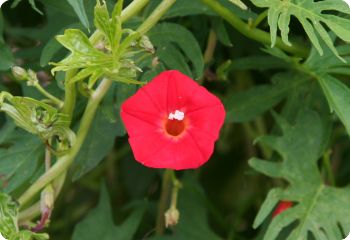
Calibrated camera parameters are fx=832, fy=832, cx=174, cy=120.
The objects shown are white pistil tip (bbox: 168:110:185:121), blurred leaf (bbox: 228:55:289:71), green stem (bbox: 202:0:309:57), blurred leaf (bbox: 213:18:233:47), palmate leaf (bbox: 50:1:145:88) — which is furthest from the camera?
blurred leaf (bbox: 228:55:289:71)

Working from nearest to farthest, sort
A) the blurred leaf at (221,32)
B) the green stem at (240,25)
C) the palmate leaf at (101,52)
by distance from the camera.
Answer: the palmate leaf at (101,52) < the green stem at (240,25) < the blurred leaf at (221,32)

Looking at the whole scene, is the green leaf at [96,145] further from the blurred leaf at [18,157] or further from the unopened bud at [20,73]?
the unopened bud at [20,73]

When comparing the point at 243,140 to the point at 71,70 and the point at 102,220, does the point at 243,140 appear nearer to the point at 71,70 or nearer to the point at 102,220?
the point at 102,220

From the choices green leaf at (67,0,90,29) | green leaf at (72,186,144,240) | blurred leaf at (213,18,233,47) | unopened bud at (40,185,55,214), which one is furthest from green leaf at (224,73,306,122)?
green leaf at (67,0,90,29)

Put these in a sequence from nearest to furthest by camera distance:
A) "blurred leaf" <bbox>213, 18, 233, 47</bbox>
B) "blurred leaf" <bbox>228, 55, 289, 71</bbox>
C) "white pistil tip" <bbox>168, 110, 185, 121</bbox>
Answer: "white pistil tip" <bbox>168, 110, 185, 121</bbox>, "blurred leaf" <bbox>213, 18, 233, 47</bbox>, "blurred leaf" <bbox>228, 55, 289, 71</bbox>

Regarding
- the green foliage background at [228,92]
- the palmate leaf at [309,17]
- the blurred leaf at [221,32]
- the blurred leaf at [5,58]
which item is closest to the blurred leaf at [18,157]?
the green foliage background at [228,92]

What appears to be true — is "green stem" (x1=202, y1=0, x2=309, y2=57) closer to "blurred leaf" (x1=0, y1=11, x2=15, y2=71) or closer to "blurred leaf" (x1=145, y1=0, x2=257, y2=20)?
"blurred leaf" (x1=145, y1=0, x2=257, y2=20)
